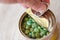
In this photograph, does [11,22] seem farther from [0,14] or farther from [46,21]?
[46,21]

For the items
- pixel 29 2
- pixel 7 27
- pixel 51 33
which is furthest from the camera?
pixel 7 27

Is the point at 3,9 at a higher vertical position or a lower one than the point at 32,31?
higher

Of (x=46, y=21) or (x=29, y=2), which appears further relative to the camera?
(x=46, y=21)

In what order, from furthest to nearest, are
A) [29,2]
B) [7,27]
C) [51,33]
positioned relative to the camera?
[7,27]
[51,33]
[29,2]

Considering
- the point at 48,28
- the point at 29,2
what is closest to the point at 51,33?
the point at 48,28
